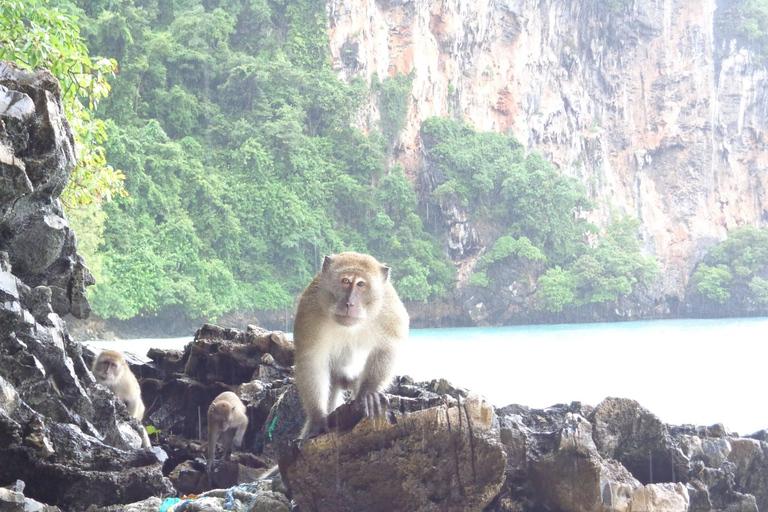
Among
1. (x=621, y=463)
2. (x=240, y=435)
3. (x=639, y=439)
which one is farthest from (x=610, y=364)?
(x=621, y=463)

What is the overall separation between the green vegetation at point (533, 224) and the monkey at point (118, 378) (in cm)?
1933

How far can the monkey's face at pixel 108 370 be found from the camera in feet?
15.9

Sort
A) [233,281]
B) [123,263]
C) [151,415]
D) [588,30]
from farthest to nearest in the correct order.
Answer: [588,30] → [233,281] → [123,263] → [151,415]

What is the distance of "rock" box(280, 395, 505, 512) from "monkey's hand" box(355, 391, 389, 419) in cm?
3

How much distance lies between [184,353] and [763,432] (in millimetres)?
3771

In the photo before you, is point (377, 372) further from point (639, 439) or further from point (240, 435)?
point (240, 435)

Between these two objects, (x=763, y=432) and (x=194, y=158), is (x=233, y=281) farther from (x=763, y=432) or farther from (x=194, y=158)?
(x=763, y=432)

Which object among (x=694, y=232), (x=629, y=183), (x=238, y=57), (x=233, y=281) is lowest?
(x=233, y=281)

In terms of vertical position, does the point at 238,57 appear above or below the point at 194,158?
above

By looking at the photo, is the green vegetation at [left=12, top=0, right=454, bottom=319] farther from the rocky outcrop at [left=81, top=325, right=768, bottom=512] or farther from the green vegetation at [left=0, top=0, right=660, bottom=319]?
the rocky outcrop at [left=81, top=325, right=768, bottom=512]

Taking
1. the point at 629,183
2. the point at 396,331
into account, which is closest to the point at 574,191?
the point at 629,183

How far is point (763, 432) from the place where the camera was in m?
3.88

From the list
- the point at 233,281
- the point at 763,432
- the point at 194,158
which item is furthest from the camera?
the point at 194,158

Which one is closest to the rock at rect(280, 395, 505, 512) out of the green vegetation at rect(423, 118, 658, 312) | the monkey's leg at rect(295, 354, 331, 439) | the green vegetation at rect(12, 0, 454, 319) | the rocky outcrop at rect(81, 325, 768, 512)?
the rocky outcrop at rect(81, 325, 768, 512)
